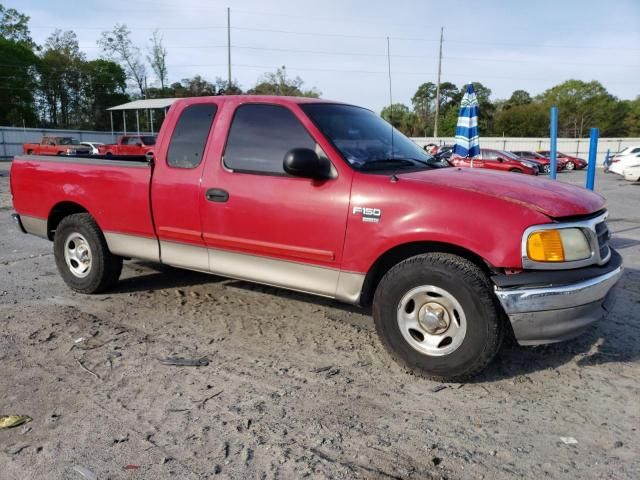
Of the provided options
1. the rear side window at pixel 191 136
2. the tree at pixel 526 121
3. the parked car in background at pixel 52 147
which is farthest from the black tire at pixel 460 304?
the tree at pixel 526 121

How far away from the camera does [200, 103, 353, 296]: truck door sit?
3666 mm

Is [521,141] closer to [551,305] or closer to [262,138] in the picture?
[262,138]

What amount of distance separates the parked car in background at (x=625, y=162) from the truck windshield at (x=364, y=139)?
20964 millimetres

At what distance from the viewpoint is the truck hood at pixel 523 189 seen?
3.17 meters

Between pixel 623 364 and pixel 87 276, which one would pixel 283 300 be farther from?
pixel 623 364

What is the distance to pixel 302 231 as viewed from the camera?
3750 mm

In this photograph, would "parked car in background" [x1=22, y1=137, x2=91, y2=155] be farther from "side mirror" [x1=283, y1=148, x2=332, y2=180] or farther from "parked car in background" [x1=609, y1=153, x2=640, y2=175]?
"side mirror" [x1=283, y1=148, x2=332, y2=180]

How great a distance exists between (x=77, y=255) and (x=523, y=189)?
4.27 metres

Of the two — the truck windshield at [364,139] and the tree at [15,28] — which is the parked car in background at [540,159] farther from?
the tree at [15,28]

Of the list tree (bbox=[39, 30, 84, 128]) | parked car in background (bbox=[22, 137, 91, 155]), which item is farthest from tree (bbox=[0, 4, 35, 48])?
parked car in background (bbox=[22, 137, 91, 155])

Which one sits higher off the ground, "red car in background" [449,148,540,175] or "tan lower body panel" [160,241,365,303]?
"red car in background" [449,148,540,175]

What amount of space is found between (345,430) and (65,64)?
2992 inches

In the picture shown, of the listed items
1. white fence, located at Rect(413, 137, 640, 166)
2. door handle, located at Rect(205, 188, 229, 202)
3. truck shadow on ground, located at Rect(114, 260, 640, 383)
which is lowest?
truck shadow on ground, located at Rect(114, 260, 640, 383)

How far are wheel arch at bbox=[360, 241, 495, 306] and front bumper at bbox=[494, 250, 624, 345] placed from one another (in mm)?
239
